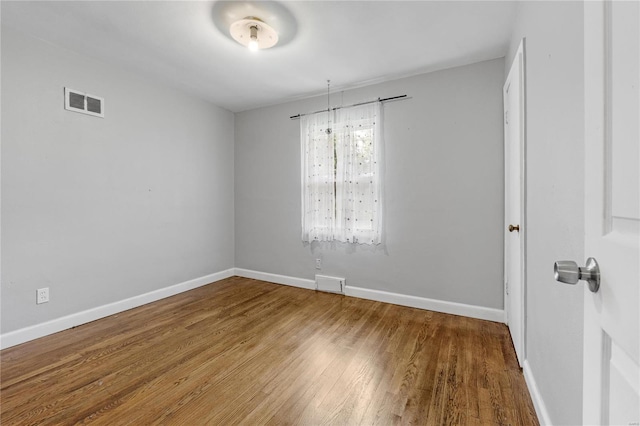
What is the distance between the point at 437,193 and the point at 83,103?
3561mm

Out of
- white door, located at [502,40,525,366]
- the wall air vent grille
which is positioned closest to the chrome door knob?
white door, located at [502,40,525,366]

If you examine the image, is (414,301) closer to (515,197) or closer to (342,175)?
(515,197)

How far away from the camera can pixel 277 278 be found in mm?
3920

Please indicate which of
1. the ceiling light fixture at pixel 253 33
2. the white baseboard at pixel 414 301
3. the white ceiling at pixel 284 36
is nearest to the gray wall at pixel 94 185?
the white ceiling at pixel 284 36

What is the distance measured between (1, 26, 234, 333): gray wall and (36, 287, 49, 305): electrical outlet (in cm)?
4

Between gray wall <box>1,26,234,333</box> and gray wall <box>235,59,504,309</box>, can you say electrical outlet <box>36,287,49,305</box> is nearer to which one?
gray wall <box>1,26,234,333</box>

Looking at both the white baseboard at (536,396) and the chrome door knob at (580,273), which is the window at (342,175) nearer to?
the white baseboard at (536,396)

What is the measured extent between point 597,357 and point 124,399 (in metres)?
2.13

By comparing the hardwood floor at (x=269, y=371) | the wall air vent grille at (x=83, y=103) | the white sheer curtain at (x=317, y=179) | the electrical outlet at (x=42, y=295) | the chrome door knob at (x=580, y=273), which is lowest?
the hardwood floor at (x=269, y=371)

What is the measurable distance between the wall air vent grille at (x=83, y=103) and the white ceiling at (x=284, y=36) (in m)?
Result: 0.39

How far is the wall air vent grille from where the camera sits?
2510mm

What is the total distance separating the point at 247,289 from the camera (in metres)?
3.63

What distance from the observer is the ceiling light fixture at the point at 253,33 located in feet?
6.68

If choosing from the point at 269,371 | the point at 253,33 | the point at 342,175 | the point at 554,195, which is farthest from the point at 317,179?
the point at 554,195
